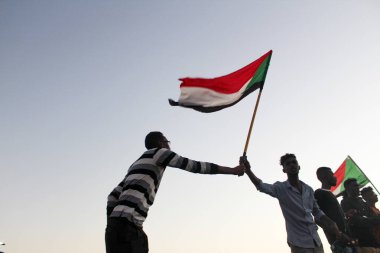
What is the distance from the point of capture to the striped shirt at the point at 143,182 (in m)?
4.43

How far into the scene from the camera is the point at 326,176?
7.90 m

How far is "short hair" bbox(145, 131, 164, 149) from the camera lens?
5258mm

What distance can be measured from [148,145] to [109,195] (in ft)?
3.05

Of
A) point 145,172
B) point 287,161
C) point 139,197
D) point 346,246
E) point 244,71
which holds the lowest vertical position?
point 346,246

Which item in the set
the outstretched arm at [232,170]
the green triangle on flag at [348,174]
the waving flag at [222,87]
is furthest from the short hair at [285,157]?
the green triangle on flag at [348,174]

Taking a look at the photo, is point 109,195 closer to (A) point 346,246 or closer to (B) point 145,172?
(B) point 145,172

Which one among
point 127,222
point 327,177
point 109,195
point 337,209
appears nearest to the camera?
point 127,222

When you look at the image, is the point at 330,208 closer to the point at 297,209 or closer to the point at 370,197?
the point at 297,209

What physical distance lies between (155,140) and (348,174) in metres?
9.24

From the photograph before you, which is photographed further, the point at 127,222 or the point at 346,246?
the point at 346,246

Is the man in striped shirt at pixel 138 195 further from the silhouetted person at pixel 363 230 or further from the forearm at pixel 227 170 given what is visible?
the silhouetted person at pixel 363 230

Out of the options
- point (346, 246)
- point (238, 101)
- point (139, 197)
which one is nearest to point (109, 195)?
point (139, 197)

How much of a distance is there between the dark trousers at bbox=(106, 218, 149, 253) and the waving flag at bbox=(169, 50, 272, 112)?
264cm

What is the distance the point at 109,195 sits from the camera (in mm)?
5008
